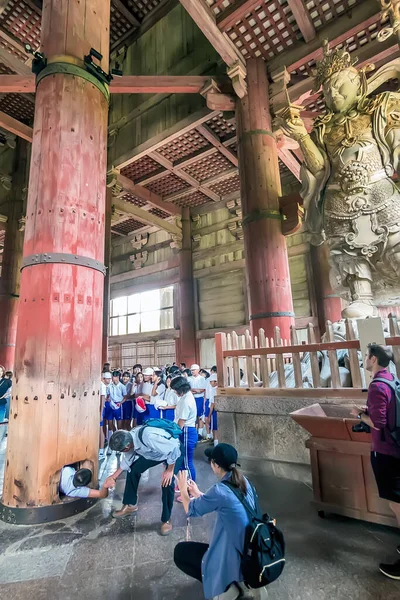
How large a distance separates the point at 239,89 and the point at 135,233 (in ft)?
31.3

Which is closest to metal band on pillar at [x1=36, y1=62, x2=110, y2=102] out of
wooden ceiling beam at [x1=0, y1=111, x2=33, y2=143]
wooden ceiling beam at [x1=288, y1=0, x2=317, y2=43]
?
wooden ceiling beam at [x1=288, y1=0, x2=317, y2=43]

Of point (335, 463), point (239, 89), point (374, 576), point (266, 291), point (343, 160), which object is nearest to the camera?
point (374, 576)

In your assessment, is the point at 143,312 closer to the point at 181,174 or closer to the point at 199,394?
the point at 181,174

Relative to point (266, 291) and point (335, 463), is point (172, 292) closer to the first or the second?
point (266, 291)

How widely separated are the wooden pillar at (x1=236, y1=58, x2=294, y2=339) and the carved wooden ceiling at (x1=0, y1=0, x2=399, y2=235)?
1.03 meters

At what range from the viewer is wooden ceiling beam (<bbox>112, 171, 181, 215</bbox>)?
33.0ft

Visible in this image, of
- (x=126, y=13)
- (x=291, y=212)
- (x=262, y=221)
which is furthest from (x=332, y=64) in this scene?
(x=126, y=13)

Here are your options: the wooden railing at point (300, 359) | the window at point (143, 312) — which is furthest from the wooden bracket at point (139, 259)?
the wooden railing at point (300, 359)

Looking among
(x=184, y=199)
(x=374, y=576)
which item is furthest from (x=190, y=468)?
(x=184, y=199)

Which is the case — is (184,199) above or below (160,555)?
above

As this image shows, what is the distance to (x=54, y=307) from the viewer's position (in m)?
2.90

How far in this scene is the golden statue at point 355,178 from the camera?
12.4 ft

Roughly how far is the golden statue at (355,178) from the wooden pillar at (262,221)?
1.43 meters

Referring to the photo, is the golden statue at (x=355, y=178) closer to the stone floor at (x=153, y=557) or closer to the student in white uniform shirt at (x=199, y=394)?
the stone floor at (x=153, y=557)
